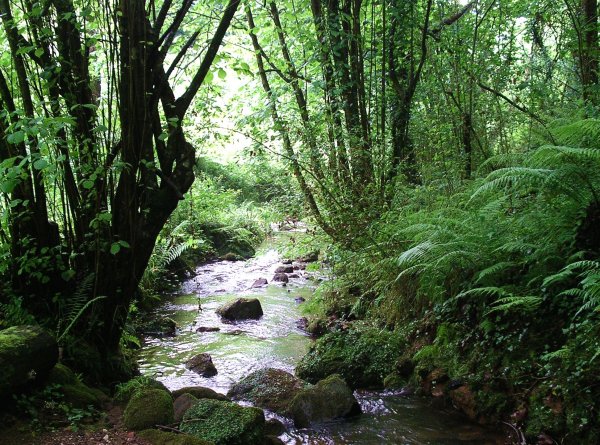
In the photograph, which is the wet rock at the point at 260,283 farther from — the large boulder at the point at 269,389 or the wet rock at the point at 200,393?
the wet rock at the point at 200,393

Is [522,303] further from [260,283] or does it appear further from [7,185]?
[260,283]

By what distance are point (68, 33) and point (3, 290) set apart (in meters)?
2.26

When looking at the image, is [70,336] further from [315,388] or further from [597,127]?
[597,127]

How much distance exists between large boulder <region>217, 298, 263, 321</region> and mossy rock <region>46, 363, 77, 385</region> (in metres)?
4.05

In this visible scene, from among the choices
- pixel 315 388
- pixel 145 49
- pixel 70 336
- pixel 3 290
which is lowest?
pixel 315 388

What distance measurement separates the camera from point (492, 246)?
4438mm

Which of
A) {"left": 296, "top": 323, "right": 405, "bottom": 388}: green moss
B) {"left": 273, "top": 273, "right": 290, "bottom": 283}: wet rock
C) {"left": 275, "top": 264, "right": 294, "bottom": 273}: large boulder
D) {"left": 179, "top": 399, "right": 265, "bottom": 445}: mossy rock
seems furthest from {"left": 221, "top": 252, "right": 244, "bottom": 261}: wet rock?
{"left": 179, "top": 399, "right": 265, "bottom": 445}: mossy rock

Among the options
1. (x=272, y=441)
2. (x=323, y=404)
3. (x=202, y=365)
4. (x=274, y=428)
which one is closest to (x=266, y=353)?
(x=202, y=365)

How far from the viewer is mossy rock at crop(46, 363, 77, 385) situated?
3.59m

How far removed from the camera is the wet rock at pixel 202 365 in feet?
18.3

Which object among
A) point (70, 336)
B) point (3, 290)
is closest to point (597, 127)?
point (70, 336)

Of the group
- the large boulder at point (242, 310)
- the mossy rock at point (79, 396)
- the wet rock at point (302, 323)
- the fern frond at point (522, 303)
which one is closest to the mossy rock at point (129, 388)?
the mossy rock at point (79, 396)

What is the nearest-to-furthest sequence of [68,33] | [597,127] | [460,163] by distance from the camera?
[597,127] → [68,33] → [460,163]

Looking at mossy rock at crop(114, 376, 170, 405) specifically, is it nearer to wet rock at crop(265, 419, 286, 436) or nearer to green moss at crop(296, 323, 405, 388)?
wet rock at crop(265, 419, 286, 436)
